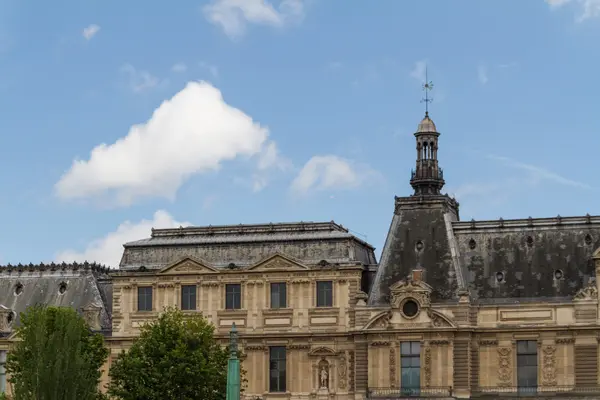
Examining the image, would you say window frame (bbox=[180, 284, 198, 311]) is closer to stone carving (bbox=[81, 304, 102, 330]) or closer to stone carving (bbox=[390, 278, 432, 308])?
stone carving (bbox=[81, 304, 102, 330])

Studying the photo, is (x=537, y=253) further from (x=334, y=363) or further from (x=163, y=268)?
(x=163, y=268)

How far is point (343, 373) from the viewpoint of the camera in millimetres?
118750

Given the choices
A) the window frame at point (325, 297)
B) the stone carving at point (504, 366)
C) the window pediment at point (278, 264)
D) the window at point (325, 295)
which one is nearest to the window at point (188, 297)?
the window pediment at point (278, 264)

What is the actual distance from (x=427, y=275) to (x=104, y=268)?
2669 cm

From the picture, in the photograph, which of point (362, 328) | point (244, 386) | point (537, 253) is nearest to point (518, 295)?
point (537, 253)

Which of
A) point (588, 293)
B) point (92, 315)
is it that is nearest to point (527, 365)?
point (588, 293)

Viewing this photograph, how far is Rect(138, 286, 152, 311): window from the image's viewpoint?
123 m

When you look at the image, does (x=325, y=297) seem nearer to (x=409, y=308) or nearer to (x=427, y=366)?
(x=409, y=308)

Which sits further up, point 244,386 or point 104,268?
point 104,268

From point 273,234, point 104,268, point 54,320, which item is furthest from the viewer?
point 104,268

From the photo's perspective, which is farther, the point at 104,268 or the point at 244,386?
the point at 104,268

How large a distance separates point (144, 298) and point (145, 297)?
0.10 metres

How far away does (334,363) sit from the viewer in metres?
119

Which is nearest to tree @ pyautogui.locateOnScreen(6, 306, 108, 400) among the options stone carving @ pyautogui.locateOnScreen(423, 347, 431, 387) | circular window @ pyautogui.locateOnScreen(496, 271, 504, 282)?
stone carving @ pyautogui.locateOnScreen(423, 347, 431, 387)
